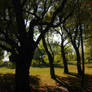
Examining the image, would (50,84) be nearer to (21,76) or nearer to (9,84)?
(9,84)

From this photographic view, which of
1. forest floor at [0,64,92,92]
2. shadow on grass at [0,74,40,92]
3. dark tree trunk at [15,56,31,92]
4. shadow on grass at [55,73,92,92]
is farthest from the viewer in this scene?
shadow on grass at [55,73,92,92]

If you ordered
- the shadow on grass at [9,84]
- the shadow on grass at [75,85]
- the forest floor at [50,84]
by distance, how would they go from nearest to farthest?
1. the shadow on grass at [9,84]
2. the forest floor at [50,84]
3. the shadow on grass at [75,85]

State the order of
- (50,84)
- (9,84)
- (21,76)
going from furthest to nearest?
(50,84) < (9,84) < (21,76)

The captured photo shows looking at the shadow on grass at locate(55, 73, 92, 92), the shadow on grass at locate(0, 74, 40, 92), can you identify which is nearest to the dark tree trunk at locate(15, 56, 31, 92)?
the shadow on grass at locate(0, 74, 40, 92)

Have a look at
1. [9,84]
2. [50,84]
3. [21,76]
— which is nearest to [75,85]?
[50,84]

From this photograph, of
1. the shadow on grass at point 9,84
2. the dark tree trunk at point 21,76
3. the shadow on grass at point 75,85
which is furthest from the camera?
the shadow on grass at point 75,85

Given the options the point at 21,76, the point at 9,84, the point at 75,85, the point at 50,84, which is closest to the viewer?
the point at 21,76

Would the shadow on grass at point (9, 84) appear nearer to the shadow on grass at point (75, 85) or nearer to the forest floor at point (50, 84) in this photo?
the forest floor at point (50, 84)

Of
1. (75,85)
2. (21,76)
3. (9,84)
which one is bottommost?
(75,85)

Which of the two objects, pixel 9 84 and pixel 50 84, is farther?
pixel 50 84

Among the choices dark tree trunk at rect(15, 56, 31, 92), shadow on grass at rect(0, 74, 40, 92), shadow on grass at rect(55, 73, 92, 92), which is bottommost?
shadow on grass at rect(55, 73, 92, 92)

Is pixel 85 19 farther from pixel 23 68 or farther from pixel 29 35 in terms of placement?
pixel 23 68

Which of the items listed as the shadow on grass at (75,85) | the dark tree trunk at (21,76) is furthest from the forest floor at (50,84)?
the dark tree trunk at (21,76)

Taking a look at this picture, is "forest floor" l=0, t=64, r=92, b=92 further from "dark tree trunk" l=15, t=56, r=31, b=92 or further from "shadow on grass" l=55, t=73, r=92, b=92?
"dark tree trunk" l=15, t=56, r=31, b=92
